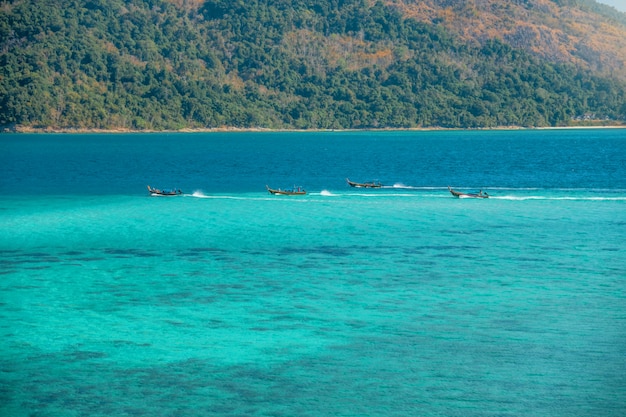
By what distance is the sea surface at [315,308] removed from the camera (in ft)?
90.6

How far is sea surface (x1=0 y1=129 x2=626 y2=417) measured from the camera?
27.6m

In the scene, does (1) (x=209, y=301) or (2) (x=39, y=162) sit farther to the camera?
(2) (x=39, y=162)

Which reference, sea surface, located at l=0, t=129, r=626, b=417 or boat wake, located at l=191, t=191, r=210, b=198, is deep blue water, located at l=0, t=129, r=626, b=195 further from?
sea surface, located at l=0, t=129, r=626, b=417

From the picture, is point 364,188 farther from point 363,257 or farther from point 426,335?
point 426,335

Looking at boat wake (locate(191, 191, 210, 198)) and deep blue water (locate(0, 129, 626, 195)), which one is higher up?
boat wake (locate(191, 191, 210, 198))

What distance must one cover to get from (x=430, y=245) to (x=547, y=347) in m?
23.8

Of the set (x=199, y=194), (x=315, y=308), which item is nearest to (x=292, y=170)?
(x=199, y=194)

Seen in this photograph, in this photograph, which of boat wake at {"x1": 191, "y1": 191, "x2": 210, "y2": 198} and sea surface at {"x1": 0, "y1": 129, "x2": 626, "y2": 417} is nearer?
sea surface at {"x1": 0, "y1": 129, "x2": 626, "y2": 417}

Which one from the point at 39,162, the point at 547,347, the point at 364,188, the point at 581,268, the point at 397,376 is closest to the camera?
the point at 397,376

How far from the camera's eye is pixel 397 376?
29109mm

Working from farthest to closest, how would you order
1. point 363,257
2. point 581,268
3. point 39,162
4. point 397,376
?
point 39,162 → point 363,257 → point 581,268 → point 397,376

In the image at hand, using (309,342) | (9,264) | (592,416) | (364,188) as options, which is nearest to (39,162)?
(364,188)

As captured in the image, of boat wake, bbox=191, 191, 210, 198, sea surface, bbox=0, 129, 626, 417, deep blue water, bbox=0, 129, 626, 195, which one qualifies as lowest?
deep blue water, bbox=0, 129, 626, 195

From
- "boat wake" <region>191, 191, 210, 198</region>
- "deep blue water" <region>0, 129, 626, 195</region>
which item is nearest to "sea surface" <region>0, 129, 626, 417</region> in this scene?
"boat wake" <region>191, 191, 210, 198</region>
